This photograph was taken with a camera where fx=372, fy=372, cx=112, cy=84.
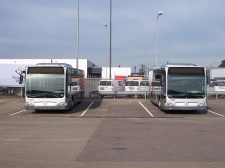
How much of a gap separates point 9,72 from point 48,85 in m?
21.2

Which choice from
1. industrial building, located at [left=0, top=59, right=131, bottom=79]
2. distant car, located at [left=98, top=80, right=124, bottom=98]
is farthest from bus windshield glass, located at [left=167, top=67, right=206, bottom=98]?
industrial building, located at [left=0, top=59, right=131, bottom=79]

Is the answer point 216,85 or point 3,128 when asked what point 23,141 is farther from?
point 216,85

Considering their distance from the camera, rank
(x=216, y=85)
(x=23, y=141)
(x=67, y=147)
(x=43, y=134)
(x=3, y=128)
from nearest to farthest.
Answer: (x=67, y=147) < (x=23, y=141) < (x=43, y=134) < (x=3, y=128) < (x=216, y=85)

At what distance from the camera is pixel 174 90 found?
68.0ft

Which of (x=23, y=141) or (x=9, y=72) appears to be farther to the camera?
(x=9, y=72)

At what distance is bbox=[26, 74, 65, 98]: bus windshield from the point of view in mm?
20469

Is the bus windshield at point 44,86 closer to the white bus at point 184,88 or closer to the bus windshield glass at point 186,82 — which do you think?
the white bus at point 184,88

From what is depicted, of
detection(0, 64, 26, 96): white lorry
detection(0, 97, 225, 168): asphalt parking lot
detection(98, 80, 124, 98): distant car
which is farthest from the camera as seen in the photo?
detection(0, 64, 26, 96): white lorry

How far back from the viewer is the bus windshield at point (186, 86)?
67.7ft

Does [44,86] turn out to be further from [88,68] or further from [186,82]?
[88,68]

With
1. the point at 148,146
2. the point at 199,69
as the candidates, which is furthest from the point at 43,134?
the point at 199,69

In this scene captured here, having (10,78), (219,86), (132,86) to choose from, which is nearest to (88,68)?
(10,78)

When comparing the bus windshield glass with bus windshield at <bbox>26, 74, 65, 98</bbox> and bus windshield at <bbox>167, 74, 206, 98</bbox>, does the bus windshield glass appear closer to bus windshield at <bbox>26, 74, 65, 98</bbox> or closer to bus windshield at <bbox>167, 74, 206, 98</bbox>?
bus windshield at <bbox>167, 74, 206, 98</bbox>

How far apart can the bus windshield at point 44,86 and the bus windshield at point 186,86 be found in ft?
19.9
